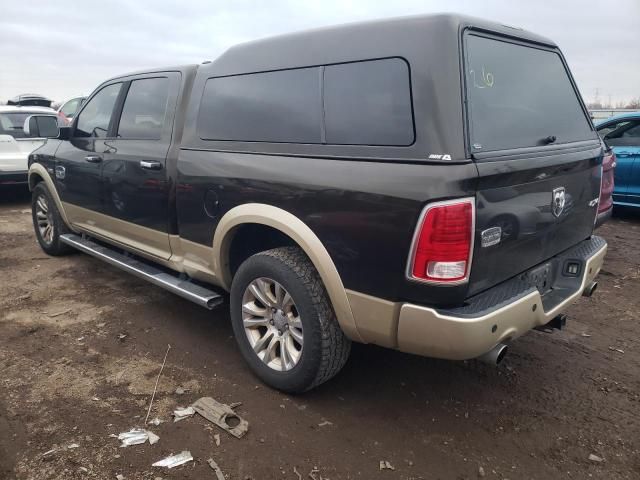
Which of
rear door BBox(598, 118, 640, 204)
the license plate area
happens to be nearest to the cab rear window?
the license plate area

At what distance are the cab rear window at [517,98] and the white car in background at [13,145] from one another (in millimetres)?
7686

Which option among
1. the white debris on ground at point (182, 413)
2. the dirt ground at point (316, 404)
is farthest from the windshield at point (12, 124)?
the white debris on ground at point (182, 413)

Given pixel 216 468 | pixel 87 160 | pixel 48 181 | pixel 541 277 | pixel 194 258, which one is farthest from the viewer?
pixel 48 181

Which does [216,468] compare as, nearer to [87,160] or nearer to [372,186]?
[372,186]

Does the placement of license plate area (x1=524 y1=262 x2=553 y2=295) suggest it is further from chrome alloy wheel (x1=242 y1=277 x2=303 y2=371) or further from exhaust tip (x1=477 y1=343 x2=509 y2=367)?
chrome alloy wheel (x1=242 y1=277 x2=303 y2=371)

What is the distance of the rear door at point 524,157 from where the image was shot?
7.66 ft

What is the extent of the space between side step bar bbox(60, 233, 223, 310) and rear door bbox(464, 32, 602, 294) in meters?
1.80

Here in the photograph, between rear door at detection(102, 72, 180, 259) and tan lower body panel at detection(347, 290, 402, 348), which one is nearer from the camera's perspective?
tan lower body panel at detection(347, 290, 402, 348)

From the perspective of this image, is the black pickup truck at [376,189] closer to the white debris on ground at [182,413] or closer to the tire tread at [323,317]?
the tire tread at [323,317]

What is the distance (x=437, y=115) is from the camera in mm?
2252

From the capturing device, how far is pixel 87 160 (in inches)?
174

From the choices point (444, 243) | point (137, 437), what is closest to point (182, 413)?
point (137, 437)

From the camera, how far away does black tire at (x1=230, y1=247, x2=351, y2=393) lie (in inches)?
107

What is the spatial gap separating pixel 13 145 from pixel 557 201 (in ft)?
28.1
